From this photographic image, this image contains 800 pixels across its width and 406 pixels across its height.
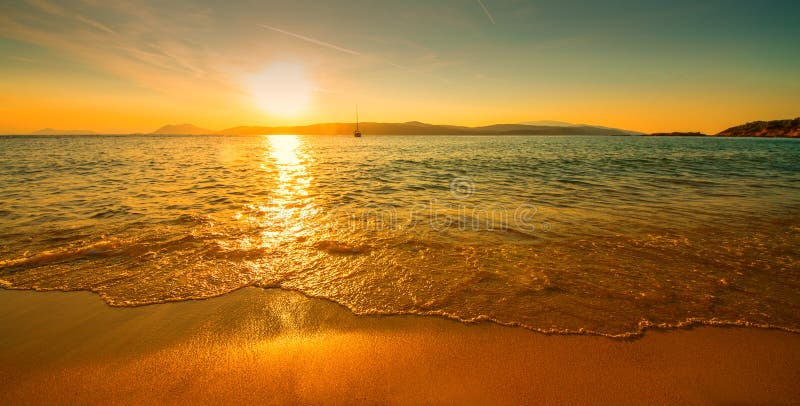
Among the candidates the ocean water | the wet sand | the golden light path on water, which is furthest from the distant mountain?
the golden light path on water

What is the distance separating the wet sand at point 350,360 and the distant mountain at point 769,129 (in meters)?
151

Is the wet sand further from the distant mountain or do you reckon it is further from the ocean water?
the distant mountain

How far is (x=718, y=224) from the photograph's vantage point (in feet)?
23.8

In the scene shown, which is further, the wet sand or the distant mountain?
the distant mountain

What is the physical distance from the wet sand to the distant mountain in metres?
151

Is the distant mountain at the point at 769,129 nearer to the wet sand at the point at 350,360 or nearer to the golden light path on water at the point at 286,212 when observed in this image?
the wet sand at the point at 350,360

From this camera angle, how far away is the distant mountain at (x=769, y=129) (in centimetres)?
9519

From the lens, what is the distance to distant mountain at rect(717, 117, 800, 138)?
95.2 metres

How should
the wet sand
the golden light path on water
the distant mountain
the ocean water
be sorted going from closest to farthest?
the wet sand < the ocean water < the golden light path on water < the distant mountain

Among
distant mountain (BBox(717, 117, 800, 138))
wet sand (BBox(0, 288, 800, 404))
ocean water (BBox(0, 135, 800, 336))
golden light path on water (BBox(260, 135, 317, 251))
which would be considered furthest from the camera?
distant mountain (BBox(717, 117, 800, 138))

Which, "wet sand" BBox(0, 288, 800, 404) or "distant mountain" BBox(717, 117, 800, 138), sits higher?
"distant mountain" BBox(717, 117, 800, 138)

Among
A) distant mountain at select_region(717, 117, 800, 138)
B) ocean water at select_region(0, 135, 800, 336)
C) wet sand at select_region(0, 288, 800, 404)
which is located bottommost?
wet sand at select_region(0, 288, 800, 404)

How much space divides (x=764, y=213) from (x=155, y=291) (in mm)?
14191

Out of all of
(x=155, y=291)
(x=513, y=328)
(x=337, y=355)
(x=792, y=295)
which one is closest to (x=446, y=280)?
(x=513, y=328)
